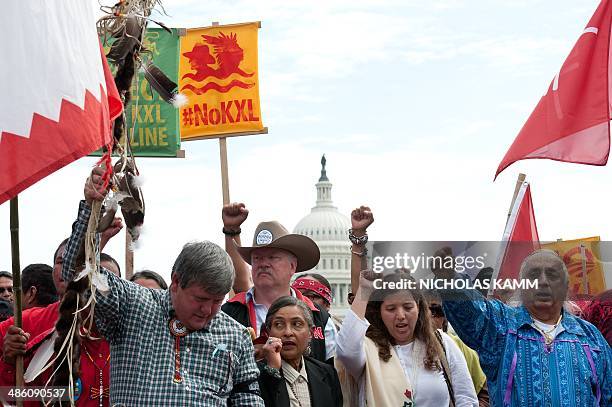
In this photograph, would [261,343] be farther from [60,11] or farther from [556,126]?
[556,126]

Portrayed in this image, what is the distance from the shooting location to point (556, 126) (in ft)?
26.2

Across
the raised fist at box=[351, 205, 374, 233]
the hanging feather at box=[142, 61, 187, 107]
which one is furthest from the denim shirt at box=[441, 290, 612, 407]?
the hanging feather at box=[142, 61, 187, 107]

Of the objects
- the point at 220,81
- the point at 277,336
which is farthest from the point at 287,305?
the point at 220,81

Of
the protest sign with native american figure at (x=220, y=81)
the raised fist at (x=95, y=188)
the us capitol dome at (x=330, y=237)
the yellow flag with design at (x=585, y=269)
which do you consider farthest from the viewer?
the us capitol dome at (x=330, y=237)

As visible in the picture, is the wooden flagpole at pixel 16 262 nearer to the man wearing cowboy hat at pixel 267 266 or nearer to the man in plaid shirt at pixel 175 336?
the man in plaid shirt at pixel 175 336

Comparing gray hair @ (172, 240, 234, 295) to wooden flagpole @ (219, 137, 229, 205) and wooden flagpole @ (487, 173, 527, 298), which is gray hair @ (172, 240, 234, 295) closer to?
wooden flagpole @ (487, 173, 527, 298)

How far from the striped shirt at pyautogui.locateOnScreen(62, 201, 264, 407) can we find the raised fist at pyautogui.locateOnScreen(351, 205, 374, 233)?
1.58 metres

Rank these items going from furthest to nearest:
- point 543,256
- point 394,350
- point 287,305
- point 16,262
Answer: point 394,350 < point 543,256 < point 287,305 < point 16,262

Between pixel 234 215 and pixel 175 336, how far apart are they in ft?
6.67

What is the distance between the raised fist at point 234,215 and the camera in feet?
22.8

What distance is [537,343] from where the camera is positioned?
6.44 metres

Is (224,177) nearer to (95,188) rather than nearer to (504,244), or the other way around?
(504,244)

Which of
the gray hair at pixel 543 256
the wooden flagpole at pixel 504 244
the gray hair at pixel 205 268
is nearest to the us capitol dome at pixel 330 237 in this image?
the wooden flagpole at pixel 504 244

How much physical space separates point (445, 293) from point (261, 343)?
1.00 meters
